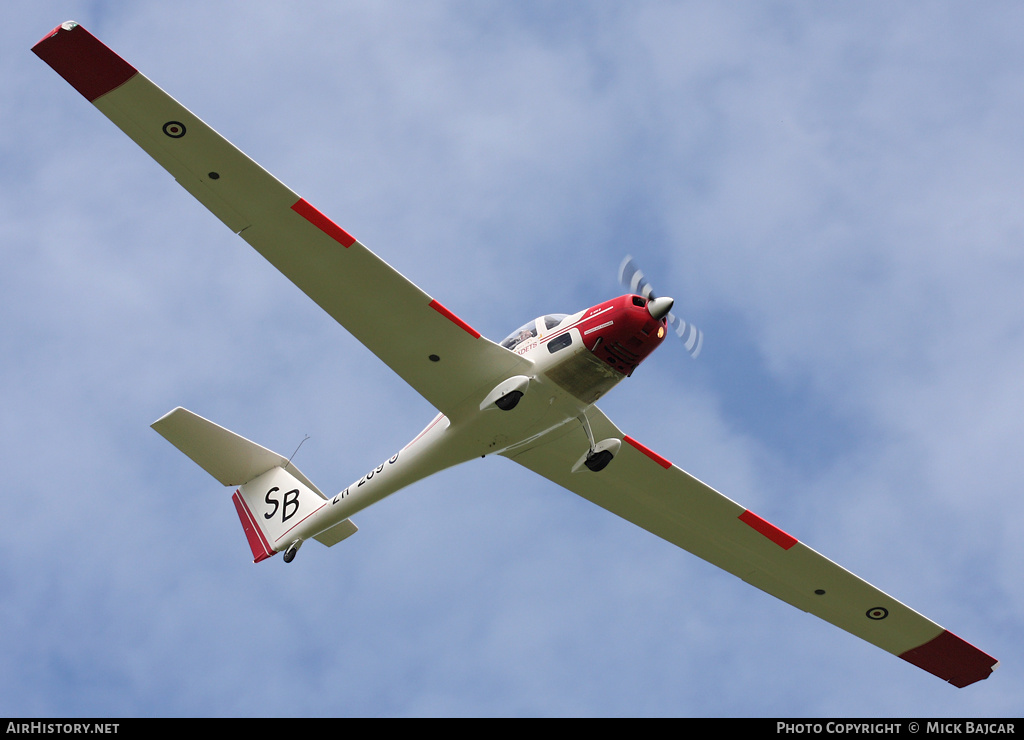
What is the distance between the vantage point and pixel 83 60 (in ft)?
42.2

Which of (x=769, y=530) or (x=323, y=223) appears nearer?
(x=323, y=223)

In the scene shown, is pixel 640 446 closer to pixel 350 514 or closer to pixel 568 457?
pixel 568 457

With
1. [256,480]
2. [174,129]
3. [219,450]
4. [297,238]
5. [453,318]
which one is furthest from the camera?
[256,480]

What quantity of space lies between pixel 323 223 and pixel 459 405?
3.49 metres

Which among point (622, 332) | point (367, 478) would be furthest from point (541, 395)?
point (367, 478)

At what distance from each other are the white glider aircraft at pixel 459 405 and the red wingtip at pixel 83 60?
0.06 ft

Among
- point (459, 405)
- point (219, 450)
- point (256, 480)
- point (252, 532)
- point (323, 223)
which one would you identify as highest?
point (323, 223)

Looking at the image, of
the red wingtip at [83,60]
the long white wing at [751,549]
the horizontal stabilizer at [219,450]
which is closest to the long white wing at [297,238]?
the red wingtip at [83,60]

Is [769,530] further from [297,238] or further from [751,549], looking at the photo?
[297,238]

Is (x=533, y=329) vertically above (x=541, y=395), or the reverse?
(x=533, y=329)

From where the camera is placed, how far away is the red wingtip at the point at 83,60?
12727 mm

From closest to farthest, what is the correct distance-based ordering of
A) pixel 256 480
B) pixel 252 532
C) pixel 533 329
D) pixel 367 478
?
pixel 533 329, pixel 367 478, pixel 252 532, pixel 256 480
